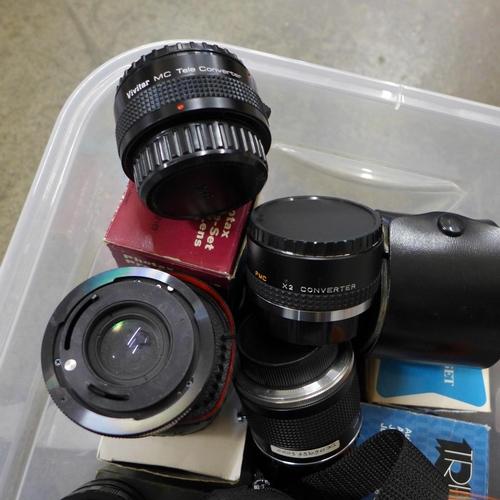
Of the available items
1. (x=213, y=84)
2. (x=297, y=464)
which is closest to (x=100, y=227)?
(x=213, y=84)

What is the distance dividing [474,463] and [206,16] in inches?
45.4

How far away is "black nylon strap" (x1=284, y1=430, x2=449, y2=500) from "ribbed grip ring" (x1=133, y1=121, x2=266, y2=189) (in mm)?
404

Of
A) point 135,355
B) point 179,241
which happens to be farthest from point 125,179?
point 135,355

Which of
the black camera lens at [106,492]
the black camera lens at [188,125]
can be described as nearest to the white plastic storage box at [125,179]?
the black camera lens at [106,492]

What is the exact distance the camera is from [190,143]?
23.5 inches

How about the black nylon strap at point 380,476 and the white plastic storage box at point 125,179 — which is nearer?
the black nylon strap at point 380,476

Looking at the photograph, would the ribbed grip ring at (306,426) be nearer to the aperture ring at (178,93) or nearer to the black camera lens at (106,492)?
the black camera lens at (106,492)

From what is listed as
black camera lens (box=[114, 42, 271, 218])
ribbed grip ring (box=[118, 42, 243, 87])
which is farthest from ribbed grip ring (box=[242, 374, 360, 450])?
ribbed grip ring (box=[118, 42, 243, 87])

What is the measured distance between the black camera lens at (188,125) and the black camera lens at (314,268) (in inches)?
3.3

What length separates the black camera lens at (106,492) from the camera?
0.68m

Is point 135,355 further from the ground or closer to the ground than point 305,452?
further from the ground

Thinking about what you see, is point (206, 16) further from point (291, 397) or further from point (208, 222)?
point (291, 397)

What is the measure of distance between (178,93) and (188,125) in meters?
0.04

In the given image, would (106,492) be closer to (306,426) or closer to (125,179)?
(306,426)
